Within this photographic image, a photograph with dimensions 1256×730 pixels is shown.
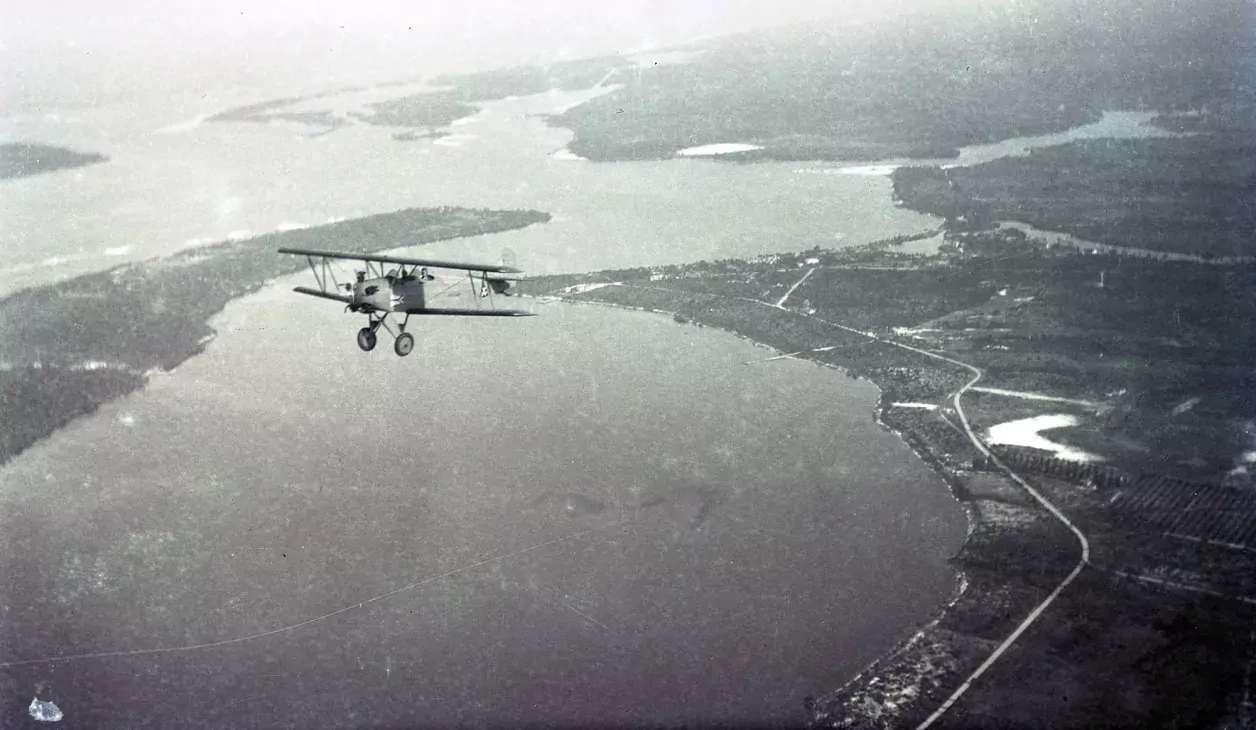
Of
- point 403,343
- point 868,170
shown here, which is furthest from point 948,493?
point 868,170

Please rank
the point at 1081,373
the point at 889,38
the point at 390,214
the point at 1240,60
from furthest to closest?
the point at 889,38
the point at 1240,60
the point at 390,214
the point at 1081,373

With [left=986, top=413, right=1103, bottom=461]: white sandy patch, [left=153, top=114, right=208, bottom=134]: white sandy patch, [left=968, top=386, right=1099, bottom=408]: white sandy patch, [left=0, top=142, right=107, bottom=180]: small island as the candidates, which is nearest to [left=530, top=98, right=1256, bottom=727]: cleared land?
[left=968, top=386, right=1099, bottom=408]: white sandy patch

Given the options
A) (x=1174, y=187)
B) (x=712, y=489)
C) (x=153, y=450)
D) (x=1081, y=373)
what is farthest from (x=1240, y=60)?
(x=153, y=450)

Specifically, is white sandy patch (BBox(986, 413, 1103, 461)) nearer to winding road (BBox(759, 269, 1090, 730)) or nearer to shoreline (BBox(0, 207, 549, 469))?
winding road (BBox(759, 269, 1090, 730))

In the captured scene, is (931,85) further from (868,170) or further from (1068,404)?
(1068,404)

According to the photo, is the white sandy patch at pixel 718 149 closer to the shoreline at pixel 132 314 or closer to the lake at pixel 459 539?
the shoreline at pixel 132 314

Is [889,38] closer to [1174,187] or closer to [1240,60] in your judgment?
[1240,60]
